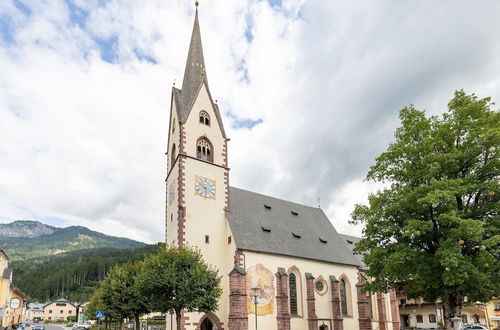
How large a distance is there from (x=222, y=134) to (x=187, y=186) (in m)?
7.47

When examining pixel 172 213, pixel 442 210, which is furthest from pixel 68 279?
pixel 442 210

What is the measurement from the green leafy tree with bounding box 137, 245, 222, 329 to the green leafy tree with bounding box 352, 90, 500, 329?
1070 cm

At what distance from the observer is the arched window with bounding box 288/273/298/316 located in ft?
113

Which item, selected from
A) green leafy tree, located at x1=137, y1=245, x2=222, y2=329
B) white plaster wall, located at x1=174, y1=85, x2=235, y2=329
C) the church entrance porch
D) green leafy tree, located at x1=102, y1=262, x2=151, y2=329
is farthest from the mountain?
green leafy tree, located at x1=137, y1=245, x2=222, y2=329

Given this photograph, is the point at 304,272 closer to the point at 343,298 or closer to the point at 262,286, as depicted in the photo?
the point at 262,286

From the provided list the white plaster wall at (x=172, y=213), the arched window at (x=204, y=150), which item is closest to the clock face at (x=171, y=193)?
the white plaster wall at (x=172, y=213)

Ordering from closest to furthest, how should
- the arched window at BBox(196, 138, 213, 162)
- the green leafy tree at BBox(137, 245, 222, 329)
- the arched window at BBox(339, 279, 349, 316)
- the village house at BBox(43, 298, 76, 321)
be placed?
1. the green leafy tree at BBox(137, 245, 222, 329)
2. the arched window at BBox(196, 138, 213, 162)
3. the arched window at BBox(339, 279, 349, 316)
4. the village house at BBox(43, 298, 76, 321)

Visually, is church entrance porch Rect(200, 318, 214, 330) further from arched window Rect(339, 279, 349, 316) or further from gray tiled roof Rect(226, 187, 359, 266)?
arched window Rect(339, 279, 349, 316)

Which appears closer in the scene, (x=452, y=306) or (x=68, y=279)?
(x=452, y=306)

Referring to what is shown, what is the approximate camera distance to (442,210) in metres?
21.0

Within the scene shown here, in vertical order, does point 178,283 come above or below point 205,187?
below

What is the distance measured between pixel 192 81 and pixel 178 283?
2195 cm

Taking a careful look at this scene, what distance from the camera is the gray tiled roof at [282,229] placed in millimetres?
34938

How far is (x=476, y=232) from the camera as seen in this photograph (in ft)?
60.3
